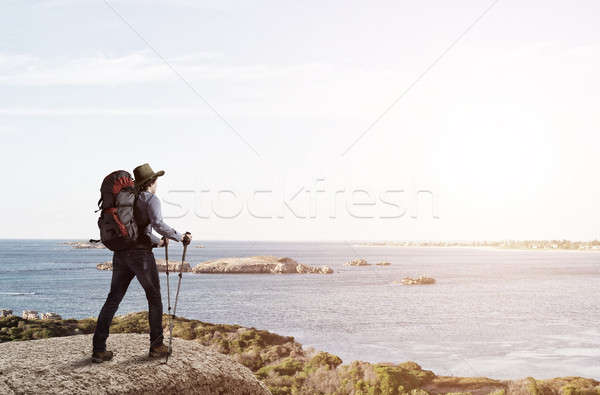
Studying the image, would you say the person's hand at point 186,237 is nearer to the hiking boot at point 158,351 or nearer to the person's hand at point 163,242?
the person's hand at point 163,242

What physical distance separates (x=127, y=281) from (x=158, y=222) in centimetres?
116

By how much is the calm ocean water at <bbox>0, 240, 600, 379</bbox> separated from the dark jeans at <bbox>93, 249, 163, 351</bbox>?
31.9m

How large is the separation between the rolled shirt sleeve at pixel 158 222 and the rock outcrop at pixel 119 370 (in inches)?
89.7

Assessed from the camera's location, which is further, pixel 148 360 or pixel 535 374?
pixel 535 374

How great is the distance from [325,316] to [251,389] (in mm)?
63278

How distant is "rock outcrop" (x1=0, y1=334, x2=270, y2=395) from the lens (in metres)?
8.55

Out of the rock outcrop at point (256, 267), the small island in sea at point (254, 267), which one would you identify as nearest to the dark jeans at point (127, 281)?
the small island in sea at point (254, 267)

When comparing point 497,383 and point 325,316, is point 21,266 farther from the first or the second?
point 497,383

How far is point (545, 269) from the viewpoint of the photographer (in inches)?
5876

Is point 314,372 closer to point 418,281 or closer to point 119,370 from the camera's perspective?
point 119,370

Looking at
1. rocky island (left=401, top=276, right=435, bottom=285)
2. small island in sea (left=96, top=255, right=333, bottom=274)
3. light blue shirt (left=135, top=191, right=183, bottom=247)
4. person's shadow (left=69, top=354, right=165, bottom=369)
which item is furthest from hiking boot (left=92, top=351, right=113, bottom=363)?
small island in sea (left=96, top=255, right=333, bottom=274)

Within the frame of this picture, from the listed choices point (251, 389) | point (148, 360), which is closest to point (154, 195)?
point (148, 360)

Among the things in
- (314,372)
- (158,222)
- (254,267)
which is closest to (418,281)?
(254,267)

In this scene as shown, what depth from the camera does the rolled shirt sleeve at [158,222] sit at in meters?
8.27
